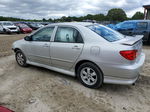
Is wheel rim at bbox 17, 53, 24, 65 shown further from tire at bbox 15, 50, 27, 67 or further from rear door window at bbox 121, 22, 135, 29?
rear door window at bbox 121, 22, 135, 29

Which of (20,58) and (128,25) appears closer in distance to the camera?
(20,58)

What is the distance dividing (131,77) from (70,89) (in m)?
1.39

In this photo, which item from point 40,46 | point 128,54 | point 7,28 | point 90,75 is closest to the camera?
point 128,54

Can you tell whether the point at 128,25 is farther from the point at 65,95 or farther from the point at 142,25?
the point at 65,95

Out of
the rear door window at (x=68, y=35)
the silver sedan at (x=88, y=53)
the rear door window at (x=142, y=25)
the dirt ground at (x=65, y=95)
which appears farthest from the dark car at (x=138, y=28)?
the rear door window at (x=68, y=35)

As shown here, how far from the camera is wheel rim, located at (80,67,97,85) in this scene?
319 centimetres

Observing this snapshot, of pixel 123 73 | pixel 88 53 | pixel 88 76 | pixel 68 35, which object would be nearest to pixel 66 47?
pixel 68 35

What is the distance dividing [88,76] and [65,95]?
26.7 inches

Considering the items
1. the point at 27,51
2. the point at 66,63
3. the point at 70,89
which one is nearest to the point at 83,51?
the point at 66,63

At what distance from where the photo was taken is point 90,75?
3234 mm

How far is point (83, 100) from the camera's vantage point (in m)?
2.88

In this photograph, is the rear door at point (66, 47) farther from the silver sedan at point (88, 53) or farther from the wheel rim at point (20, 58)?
the wheel rim at point (20, 58)

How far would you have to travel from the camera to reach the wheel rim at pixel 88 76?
319cm

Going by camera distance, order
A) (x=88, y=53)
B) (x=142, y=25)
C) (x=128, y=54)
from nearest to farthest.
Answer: (x=128, y=54), (x=88, y=53), (x=142, y=25)
